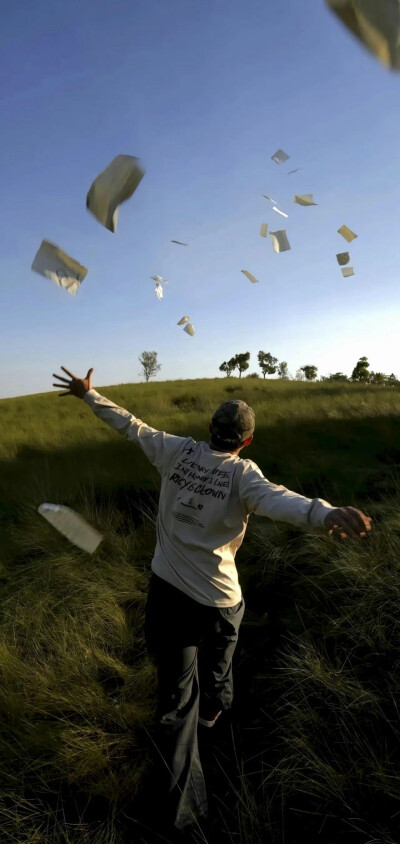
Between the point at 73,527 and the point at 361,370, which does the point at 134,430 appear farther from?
the point at 361,370

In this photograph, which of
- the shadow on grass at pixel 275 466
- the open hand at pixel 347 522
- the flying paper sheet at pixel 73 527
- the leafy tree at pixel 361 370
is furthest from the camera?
the leafy tree at pixel 361 370

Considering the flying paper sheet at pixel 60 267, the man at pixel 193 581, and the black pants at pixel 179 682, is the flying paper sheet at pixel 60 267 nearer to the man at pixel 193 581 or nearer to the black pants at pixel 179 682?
the man at pixel 193 581

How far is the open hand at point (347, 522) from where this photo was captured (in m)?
1.73

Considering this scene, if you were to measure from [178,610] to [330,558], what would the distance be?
74.5 inches

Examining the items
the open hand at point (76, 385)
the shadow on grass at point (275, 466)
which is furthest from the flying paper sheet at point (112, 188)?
the shadow on grass at point (275, 466)

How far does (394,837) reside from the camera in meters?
2.12

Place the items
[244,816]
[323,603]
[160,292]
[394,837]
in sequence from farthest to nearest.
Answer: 1. [160,292]
2. [323,603]
3. [244,816]
4. [394,837]

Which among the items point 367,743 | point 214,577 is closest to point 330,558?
point 367,743

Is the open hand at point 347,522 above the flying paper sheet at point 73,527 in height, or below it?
above

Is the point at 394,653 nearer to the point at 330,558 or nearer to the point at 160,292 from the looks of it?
the point at 330,558

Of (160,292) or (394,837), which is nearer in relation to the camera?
(394,837)

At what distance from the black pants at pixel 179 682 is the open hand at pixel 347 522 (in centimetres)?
91

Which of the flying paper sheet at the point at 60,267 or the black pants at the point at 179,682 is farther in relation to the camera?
the flying paper sheet at the point at 60,267

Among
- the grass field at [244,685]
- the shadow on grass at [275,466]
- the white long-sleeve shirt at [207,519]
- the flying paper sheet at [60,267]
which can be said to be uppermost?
the flying paper sheet at [60,267]
